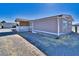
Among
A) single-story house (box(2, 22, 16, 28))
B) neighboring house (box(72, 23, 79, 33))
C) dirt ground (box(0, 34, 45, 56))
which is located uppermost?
single-story house (box(2, 22, 16, 28))

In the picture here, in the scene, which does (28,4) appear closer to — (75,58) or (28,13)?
(28,13)

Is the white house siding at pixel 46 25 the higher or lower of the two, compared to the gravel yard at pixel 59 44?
higher

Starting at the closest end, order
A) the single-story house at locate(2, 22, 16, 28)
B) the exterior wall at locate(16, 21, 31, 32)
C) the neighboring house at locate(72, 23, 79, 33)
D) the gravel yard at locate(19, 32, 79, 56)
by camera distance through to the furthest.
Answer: the gravel yard at locate(19, 32, 79, 56) → the neighboring house at locate(72, 23, 79, 33) → the single-story house at locate(2, 22, 16, 28) → the exterior wall at locate(16, 21, 31, 32)

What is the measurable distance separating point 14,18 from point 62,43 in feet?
3.84

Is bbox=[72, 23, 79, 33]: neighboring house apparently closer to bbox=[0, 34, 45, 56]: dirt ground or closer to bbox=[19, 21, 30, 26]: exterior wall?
bbox=[0, 34, 45, 56]: dirt ground

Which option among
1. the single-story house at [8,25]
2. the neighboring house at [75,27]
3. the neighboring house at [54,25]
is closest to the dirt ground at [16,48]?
the single-story house at [8,25]

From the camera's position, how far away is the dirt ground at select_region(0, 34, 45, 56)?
320 centimetres

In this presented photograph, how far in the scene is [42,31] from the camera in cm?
361

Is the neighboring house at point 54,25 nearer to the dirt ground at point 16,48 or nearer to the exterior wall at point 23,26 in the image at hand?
the exterior wall at point 23,26

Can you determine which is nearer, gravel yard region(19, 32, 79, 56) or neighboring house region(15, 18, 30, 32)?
gravel yard region(19, 32, 79, 56)

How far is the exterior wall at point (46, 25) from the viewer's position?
3.58 meters

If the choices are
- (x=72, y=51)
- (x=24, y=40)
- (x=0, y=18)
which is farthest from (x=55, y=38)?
(x=0, y=18)

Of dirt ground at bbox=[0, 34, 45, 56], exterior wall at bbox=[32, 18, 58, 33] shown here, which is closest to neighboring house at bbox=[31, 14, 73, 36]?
exterior wall at bbox=[32, 18, 58, 33]

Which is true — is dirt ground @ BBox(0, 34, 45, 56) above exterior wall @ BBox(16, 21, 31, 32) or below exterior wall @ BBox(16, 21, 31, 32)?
below
